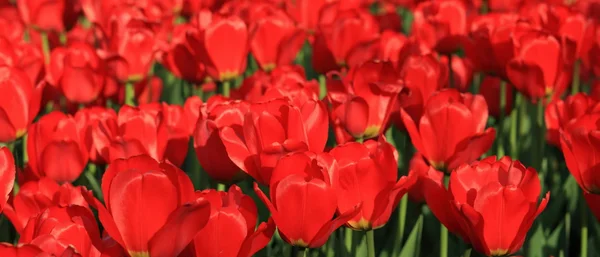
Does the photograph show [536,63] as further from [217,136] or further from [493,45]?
[217,136]

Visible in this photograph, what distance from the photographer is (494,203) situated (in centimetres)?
177

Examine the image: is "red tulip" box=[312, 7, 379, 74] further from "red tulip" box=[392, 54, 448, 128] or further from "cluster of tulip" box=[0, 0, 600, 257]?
"red tulip" box=[392, 54, 448, 128]

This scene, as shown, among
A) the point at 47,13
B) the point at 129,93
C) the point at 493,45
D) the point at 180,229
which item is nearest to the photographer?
the point at 180,229

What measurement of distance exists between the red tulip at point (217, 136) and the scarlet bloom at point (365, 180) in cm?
30

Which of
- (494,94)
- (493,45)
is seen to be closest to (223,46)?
(493,45)

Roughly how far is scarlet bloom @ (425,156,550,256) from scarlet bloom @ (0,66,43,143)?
49.2 inches

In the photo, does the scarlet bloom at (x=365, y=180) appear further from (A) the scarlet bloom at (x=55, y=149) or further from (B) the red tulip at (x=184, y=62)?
(B) the red tulip at (x=184, y=62)

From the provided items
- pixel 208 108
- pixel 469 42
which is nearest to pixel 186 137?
pixel 208 108

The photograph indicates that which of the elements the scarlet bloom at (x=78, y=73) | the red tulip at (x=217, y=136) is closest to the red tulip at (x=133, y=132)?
the red tulip at (x=217, y=136)

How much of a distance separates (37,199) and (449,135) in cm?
100

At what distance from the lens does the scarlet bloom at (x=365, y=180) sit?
1.79 m

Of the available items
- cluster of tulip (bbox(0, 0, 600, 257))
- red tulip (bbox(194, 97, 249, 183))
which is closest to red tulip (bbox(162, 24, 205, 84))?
cluster of tulip (bbox(0, 0, 600, 257))

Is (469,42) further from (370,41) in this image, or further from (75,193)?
(75,193)

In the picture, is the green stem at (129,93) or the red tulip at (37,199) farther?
the green stem at (129,93)
